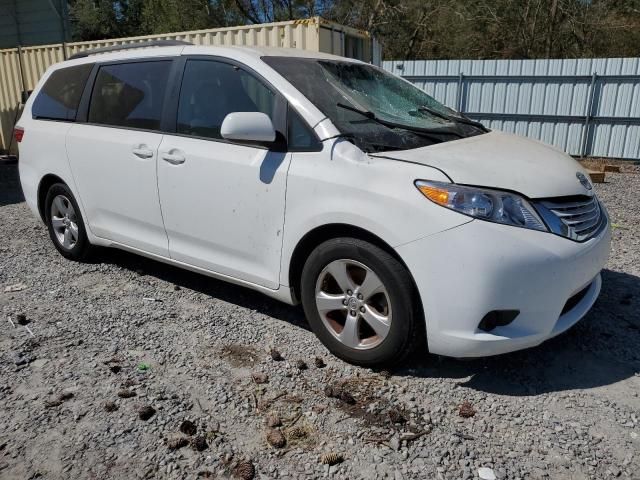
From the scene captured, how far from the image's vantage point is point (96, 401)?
9.73ft

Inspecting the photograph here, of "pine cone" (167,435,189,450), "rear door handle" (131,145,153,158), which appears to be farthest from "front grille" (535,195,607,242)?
"rear door handle" (131,145,153,158)

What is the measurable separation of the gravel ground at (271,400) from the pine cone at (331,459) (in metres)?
0.03

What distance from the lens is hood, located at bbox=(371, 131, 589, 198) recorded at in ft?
9.52

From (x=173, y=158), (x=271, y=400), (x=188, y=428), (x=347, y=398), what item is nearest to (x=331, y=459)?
(x=347, y=398)

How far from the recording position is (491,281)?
108 inches

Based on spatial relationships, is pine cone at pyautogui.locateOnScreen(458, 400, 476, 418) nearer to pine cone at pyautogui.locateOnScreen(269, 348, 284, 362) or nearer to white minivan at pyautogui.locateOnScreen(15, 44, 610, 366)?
white minivan at pyautogui.locateOnScreen(15, 44, 610, 366)

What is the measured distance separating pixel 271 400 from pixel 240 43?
23.1 ft

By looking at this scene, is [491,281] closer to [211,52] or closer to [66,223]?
[211,52]

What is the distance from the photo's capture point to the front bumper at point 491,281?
275cm

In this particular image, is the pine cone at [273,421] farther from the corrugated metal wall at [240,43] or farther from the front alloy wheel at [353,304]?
the corrugated metal wall at [240,43]

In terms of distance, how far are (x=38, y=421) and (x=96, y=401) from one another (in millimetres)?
283

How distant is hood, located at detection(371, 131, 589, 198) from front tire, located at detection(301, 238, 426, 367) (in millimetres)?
571

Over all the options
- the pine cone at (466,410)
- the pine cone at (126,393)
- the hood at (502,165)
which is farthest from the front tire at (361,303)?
the pine cone at (126,393)

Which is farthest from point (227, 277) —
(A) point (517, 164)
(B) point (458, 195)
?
(A) point (517, 164)
